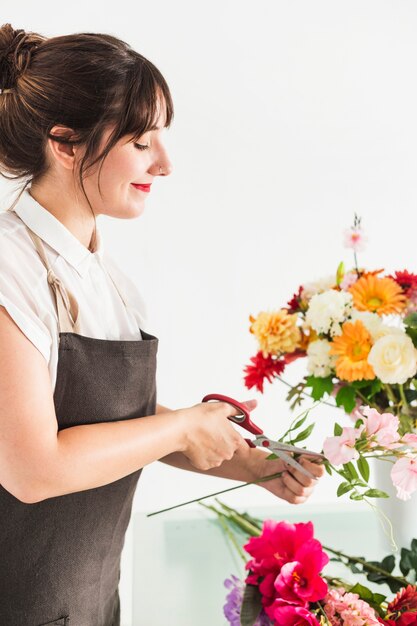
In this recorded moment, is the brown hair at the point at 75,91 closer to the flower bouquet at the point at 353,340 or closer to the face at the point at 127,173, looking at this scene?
the face at the point at 127,173

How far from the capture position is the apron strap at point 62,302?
100 cm

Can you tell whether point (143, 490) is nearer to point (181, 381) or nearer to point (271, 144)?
point (181, 381)

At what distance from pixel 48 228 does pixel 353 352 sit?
542mm

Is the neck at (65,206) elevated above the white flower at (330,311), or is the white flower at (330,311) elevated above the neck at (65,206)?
the neck at (65,206)

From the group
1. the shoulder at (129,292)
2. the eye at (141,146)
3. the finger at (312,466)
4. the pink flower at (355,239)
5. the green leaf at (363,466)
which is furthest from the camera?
the pink flower at (355,239)

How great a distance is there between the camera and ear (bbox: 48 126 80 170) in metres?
1.04

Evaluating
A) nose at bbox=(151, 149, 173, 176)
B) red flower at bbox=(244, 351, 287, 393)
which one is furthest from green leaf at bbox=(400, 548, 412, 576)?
nose at bbox=(151, 149, 173, 176)

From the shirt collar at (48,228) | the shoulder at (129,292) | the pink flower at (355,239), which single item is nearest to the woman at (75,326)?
the shirt collar at (48,228)

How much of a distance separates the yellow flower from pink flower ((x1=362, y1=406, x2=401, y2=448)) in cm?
37

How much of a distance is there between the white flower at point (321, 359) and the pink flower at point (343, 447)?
281 mm

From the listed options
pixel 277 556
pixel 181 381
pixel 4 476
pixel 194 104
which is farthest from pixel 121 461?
pixel 194 104

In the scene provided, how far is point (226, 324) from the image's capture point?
8.84ft

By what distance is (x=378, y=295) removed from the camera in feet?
4.10

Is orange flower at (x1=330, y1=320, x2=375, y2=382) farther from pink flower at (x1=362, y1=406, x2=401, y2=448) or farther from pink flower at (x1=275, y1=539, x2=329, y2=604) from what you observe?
pink flower at (x1=275, y1=539, x2=329, y2=604)
